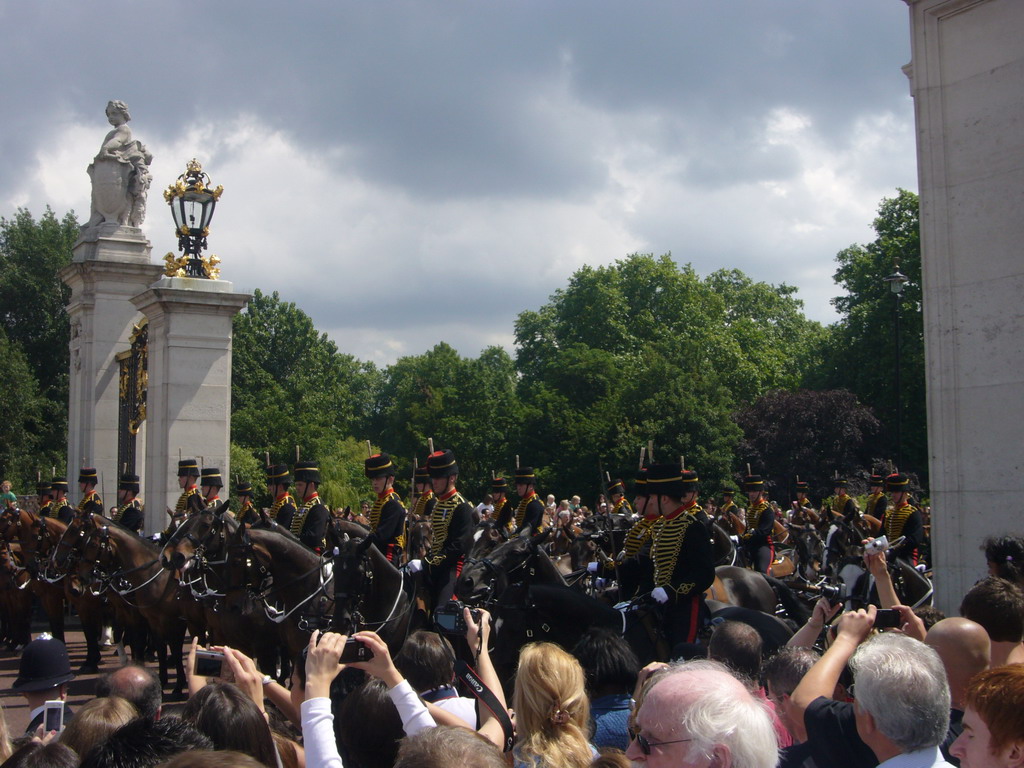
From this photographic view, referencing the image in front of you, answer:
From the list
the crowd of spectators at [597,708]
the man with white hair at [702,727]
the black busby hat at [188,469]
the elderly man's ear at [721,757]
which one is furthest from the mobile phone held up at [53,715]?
the black busby hat at [188,469]

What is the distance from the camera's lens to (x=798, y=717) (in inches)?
155

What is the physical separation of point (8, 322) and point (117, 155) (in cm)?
2548

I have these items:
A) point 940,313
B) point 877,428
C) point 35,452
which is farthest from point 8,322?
point 940,313

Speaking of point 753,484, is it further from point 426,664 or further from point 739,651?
point 426,664

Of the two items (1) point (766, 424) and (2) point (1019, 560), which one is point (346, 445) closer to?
(1) point (766, 424)

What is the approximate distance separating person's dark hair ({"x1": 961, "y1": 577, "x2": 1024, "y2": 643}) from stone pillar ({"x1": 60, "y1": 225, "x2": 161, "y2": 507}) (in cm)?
1763

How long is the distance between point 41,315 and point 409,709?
142 ft

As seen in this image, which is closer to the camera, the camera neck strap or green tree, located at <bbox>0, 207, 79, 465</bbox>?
the camera neck strap

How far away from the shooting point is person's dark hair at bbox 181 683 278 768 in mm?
3461

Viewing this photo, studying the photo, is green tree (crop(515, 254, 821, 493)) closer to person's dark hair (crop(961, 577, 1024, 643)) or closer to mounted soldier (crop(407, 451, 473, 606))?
mounted soldier (crop(407, 451, 473, 606))

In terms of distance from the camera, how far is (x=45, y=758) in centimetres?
316

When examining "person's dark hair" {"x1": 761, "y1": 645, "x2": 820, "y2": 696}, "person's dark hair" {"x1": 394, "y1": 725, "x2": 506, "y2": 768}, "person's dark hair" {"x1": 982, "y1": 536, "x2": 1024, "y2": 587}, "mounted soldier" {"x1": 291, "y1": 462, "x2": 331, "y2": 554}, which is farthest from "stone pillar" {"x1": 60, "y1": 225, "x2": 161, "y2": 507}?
"person's dark hair" {"x1": 394, "y1": 725, "x2": 506, "y2": 768}

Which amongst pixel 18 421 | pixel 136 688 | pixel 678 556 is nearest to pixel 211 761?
pixel 136 688

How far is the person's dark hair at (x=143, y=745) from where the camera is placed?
9.23ft
